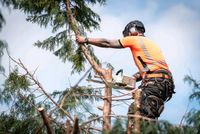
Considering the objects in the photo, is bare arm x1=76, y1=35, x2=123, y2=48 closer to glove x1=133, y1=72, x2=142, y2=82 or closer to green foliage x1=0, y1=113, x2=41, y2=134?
glove x1=133, y1=72, x2=142, y2=82

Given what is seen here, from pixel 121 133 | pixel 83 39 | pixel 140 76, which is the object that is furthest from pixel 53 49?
pixel 121 133

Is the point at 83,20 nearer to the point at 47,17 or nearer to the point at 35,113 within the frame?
the point at 47,17

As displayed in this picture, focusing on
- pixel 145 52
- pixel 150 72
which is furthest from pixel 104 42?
pixel 150 72

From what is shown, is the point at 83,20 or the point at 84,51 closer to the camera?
the point at 84,51

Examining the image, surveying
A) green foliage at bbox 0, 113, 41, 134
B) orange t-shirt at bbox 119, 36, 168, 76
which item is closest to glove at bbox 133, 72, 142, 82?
orange t-shirt at bbox 119, 36, 168, 76

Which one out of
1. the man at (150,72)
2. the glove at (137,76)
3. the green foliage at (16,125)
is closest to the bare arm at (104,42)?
the man at (150,72)

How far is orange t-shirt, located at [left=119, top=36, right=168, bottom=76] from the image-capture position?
7375 mm

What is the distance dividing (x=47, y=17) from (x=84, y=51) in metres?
1.50

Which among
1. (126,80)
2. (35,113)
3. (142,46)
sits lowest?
(35,113)

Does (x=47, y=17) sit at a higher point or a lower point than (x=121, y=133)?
higher

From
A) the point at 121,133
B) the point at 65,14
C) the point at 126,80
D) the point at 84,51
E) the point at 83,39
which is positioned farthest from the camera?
the point at 65,14

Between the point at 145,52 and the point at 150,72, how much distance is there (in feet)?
0.98

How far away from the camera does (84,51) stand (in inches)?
347

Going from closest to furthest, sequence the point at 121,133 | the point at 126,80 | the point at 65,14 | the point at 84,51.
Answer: the point at 121,133 < the point at 126,80 < the point at 84,51 < the point at 65,14
